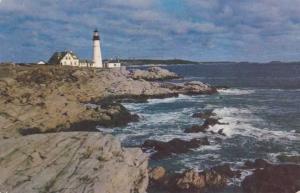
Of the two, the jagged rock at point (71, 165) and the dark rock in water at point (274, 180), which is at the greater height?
the jagged rock at point (71, 165)

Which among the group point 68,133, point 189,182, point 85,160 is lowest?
point 189,182

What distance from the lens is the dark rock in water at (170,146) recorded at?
114 ft

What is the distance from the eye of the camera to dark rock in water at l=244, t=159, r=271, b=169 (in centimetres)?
3039

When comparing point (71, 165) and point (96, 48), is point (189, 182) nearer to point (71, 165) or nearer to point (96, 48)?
point (71, 165)

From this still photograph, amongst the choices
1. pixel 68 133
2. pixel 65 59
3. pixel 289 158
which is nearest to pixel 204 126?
pixel 289 158

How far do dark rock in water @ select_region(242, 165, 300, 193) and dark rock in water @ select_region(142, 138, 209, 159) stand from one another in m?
7.46

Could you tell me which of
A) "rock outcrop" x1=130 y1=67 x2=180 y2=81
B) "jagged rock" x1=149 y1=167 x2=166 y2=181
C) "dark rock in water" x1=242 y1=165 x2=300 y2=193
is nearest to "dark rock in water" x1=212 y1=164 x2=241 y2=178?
"dark rock in water" x1=242 y1=165 x2=300 y2=193

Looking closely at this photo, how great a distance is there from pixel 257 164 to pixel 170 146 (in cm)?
706

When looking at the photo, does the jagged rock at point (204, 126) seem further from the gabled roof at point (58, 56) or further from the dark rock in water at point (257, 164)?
the gabled roof at point (58, 56)

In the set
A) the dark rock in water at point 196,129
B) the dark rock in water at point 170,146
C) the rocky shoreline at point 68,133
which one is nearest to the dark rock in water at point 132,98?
the rocky shoreline at point 68,133

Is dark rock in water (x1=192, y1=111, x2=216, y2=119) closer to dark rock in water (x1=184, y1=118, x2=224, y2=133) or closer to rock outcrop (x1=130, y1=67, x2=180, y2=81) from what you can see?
dark rock in water (x1=184, y1=118, x2=224, y2=133)

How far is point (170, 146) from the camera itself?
3547cm

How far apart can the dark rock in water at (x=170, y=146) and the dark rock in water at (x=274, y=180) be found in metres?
7.46

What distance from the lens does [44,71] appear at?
78.4m
